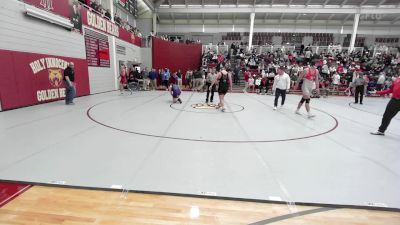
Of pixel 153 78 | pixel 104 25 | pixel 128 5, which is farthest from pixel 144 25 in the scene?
pixel 104 25

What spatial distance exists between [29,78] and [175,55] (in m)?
14.7

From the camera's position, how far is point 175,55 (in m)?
21.9

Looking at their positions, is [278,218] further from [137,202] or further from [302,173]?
[137,202]

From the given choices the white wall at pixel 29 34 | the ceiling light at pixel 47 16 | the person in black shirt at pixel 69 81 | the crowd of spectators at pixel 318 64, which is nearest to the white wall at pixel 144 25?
the crowd of spectators at pixel 318 64

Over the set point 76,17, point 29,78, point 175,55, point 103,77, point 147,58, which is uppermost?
point 76,17

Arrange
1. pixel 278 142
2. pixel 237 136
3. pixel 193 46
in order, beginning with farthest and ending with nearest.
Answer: pixel 193 46
pixel 237 136
pixel 278 142

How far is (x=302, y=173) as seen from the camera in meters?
3.34

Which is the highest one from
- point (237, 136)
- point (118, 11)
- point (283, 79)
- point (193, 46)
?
point (118, 11)

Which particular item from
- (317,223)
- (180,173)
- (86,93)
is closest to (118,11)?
(86,93)

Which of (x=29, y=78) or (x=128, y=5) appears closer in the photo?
(x=29, y=78)

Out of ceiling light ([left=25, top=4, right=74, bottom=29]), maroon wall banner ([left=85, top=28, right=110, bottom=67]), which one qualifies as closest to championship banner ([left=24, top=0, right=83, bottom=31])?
ceiling light ([left=25, top=4, right=74, bottom=29])

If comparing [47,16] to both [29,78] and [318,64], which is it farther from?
[318,64]

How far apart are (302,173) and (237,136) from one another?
6.59 feet

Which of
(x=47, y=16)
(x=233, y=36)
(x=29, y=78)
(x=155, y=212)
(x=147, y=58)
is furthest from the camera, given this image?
(x=233, y=36)
